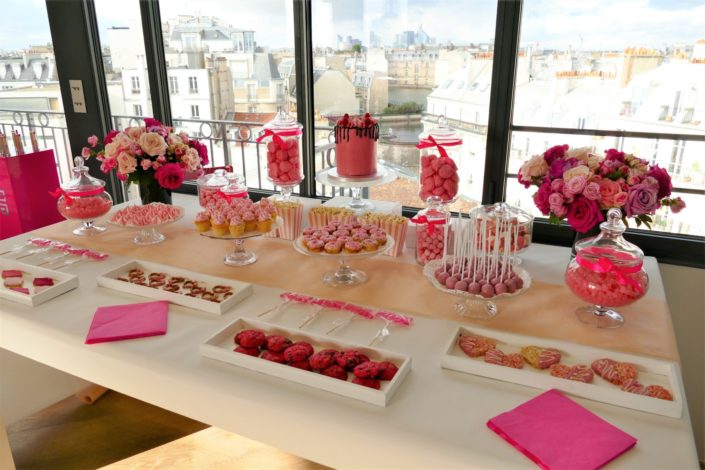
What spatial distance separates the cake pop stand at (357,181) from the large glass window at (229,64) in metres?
0.51

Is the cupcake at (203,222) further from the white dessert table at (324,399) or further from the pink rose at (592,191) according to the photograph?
the pink rose at (592,191)

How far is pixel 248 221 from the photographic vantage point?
4.78 ft

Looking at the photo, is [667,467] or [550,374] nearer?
[667,467]

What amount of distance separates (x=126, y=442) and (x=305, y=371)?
1187 millimetres

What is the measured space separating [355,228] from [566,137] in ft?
3.11

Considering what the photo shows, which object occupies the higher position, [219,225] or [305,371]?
[219,225]

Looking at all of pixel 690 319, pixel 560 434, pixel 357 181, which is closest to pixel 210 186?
pixel 357 181

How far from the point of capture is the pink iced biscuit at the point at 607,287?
3.72 ft

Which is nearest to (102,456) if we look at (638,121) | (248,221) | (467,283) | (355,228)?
(248,221)

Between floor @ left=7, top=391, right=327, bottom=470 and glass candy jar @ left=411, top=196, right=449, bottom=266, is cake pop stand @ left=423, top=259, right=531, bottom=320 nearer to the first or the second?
glass candy jar @ left=411, top=196, right=449, bottom=266

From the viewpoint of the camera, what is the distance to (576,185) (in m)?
1.30

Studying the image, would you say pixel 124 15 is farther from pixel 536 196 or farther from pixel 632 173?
pixel 632 173

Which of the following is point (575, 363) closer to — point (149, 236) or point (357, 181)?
point (357, 181)

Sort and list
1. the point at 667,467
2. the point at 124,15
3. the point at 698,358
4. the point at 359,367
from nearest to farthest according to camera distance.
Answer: the point at 667,467, the point at 359,367, the point at 698,358, the point at 124,15
